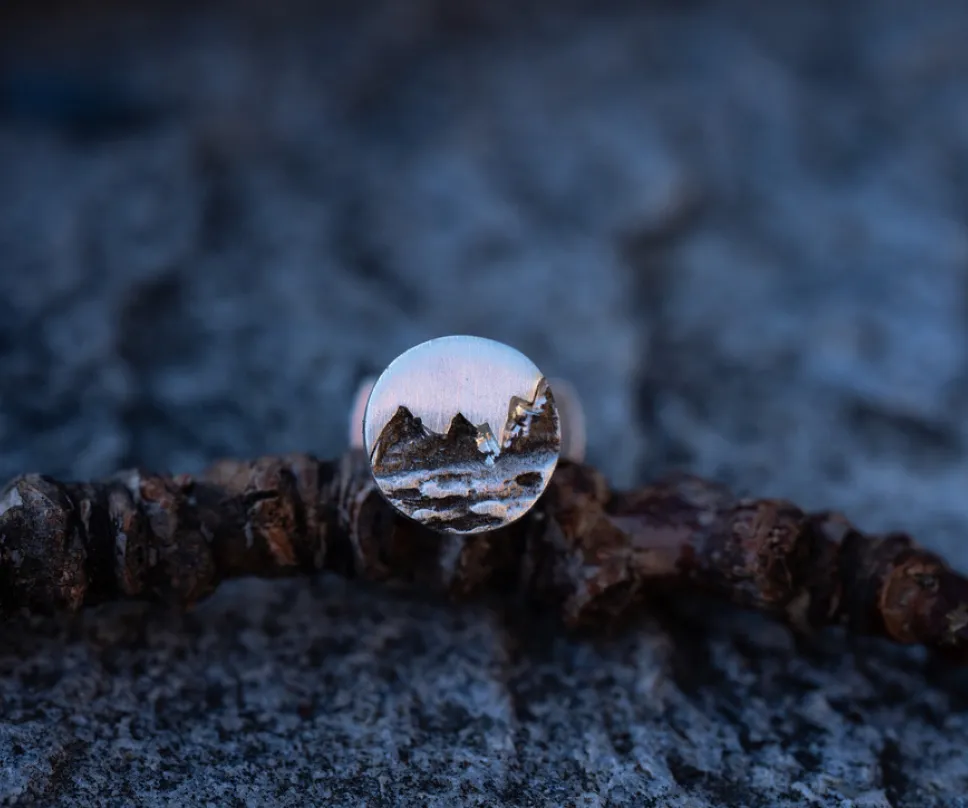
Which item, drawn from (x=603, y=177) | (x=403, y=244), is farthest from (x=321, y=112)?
(x=603, y=177)

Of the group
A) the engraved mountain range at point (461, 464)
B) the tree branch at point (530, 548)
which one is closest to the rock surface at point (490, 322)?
the tree branch at point (530, 548)

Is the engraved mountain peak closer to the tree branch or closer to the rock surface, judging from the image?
the tree branch

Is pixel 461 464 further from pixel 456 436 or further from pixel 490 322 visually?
pixel 490 322

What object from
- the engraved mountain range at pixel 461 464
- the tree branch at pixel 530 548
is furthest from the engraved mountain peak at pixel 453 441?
the tree branch at pixel 530 548

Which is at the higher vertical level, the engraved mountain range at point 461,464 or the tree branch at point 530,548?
the engraved mountain range at point 461,464

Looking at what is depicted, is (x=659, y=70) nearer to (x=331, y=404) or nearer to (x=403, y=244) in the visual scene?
(x=403, y=244)

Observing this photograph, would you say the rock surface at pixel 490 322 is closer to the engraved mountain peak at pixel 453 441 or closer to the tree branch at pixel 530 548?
the tree branch at pixel 530 548

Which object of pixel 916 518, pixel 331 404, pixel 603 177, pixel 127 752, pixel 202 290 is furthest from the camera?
pixel 603 177

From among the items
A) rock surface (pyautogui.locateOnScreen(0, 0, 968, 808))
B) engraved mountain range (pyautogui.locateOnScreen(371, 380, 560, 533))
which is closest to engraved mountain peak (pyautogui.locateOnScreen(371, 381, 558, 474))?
engraved mountain range (pyautogui.locateOnScreen(371, 380, 560, 533))
